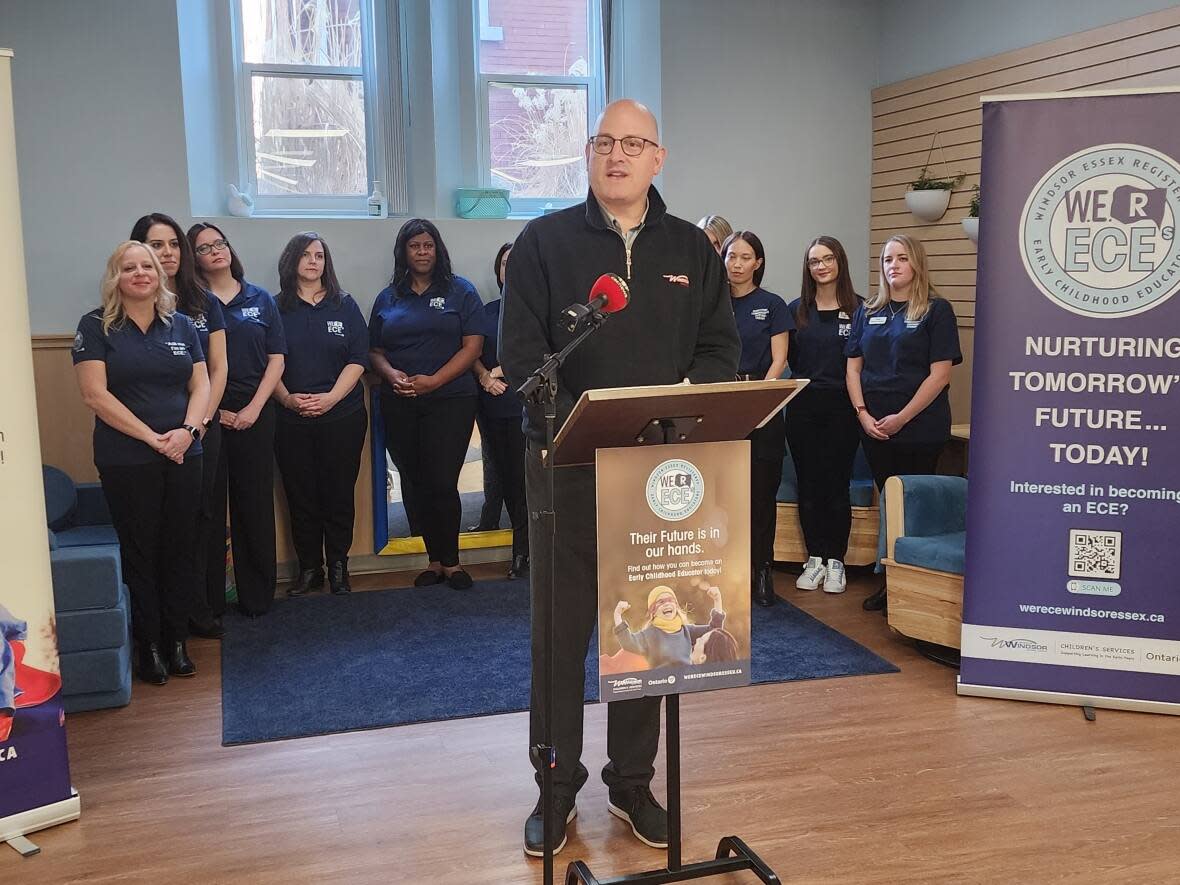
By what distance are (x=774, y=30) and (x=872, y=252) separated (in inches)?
54.6

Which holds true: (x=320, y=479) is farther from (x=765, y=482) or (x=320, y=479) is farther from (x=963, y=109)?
(x=963, y=109)

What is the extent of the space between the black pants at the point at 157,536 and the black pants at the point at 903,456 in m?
2.79

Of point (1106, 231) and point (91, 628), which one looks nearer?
point (1106, 231)

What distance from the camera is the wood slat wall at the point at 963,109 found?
15.3 feet

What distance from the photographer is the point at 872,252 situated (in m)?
6.52

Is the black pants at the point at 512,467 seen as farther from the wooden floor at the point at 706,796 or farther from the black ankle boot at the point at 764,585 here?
the wooden floor at the point at 706,796

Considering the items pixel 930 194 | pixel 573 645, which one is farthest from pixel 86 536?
pixel 930 194

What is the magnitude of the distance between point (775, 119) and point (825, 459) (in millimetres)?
2277

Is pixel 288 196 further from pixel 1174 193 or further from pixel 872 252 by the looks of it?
pixel 1174 193

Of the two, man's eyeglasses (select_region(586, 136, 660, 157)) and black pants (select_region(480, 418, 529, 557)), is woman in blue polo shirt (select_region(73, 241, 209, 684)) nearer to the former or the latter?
black pants (select_region(480, 418, 529, 557))

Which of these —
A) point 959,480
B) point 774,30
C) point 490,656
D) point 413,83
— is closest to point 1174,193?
point 959,480

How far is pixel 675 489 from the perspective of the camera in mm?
2250

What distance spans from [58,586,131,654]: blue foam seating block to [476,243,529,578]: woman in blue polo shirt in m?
2.08

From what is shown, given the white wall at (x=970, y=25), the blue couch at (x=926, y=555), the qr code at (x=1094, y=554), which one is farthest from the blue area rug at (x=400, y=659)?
the white wall at (x=970, y=25)
